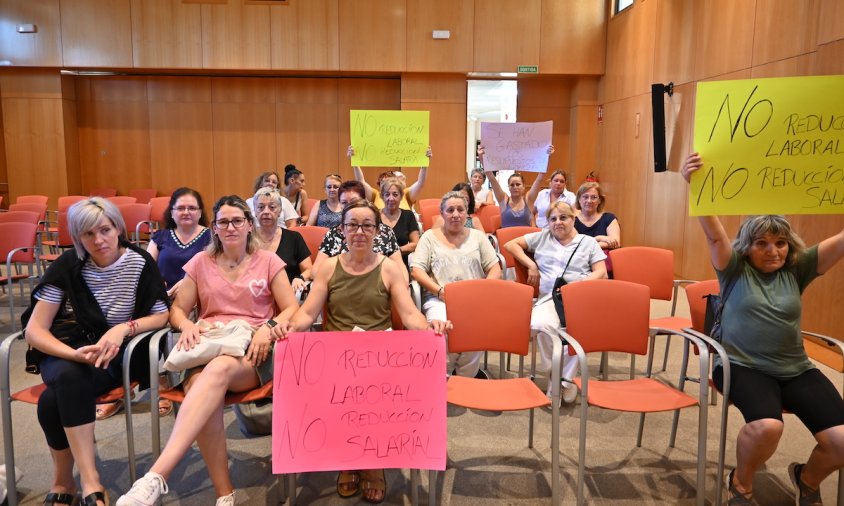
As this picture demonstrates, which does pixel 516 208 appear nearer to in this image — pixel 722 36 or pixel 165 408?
pixel 722 36

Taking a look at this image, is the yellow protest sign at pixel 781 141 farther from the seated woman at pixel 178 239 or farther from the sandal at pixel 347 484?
the seated woman at pixel 178 239

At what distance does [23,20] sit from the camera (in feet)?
31.1

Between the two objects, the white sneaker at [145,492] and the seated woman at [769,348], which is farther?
the seated woman at [769,348]

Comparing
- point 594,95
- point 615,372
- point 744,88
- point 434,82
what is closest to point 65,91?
point 434,82

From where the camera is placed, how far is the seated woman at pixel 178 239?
3.62 m

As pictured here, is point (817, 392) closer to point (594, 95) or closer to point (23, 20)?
point (594, 95)

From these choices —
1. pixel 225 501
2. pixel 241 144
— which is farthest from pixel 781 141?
pixel 241 144

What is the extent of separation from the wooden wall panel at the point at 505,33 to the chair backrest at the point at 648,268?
20.9 feet

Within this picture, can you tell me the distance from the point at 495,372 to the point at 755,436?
197 cm

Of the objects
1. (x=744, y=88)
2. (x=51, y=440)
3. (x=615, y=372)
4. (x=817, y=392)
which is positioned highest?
(x=744, y=88)

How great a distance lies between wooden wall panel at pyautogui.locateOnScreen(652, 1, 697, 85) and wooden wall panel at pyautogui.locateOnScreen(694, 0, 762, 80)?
5.6 inches

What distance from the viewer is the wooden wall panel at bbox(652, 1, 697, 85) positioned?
6.98m

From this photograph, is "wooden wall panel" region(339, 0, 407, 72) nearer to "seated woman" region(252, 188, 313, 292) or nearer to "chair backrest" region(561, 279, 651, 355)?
"seated woman" region(252, 188, 313, 292)

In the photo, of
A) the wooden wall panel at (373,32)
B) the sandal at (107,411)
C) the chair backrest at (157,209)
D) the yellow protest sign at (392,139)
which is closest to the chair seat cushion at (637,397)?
the sandal at (107,411)
